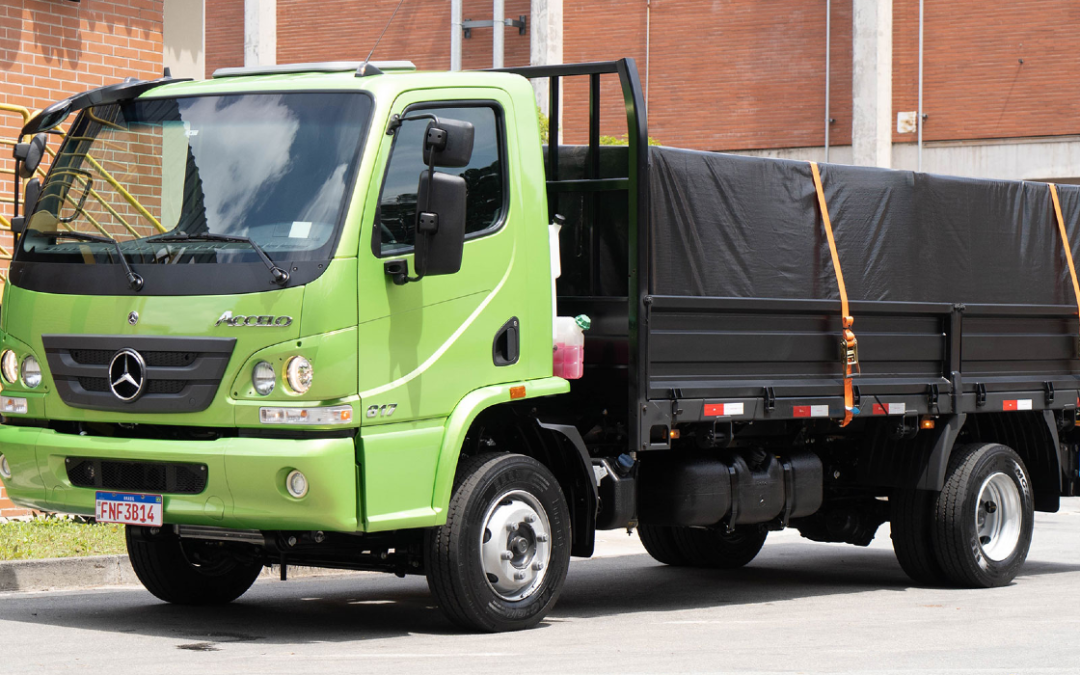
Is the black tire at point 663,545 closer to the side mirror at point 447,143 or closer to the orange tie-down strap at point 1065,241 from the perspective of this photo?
the orange tie-down strap at point 1065,241

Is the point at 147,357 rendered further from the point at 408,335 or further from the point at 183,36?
the point at 183,36

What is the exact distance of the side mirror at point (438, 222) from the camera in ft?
24.7

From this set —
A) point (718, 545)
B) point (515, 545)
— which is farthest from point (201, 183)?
point (718, 545)

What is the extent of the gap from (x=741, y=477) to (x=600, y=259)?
158cm

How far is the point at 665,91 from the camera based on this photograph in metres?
36.1

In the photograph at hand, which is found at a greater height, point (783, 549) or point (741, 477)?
point (741, 477)

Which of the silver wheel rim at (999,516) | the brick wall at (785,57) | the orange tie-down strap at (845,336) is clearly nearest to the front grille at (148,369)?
the orange tie-down strap at (845,336)

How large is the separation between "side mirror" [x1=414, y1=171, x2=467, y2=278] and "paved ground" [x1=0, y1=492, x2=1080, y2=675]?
1.81 m

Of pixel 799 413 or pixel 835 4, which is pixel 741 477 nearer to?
pixel 799 413

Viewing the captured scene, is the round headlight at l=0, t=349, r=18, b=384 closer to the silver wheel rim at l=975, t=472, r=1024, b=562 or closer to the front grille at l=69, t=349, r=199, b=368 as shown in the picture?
the front grille at l=69, t=349, r=199, b=368

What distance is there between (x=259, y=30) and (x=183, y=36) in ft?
91.1

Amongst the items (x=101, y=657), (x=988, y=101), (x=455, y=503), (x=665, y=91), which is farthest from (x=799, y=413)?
(x=665, y=91)

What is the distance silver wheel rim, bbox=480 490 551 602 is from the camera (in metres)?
8.14

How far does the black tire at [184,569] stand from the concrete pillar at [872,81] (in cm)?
2576
